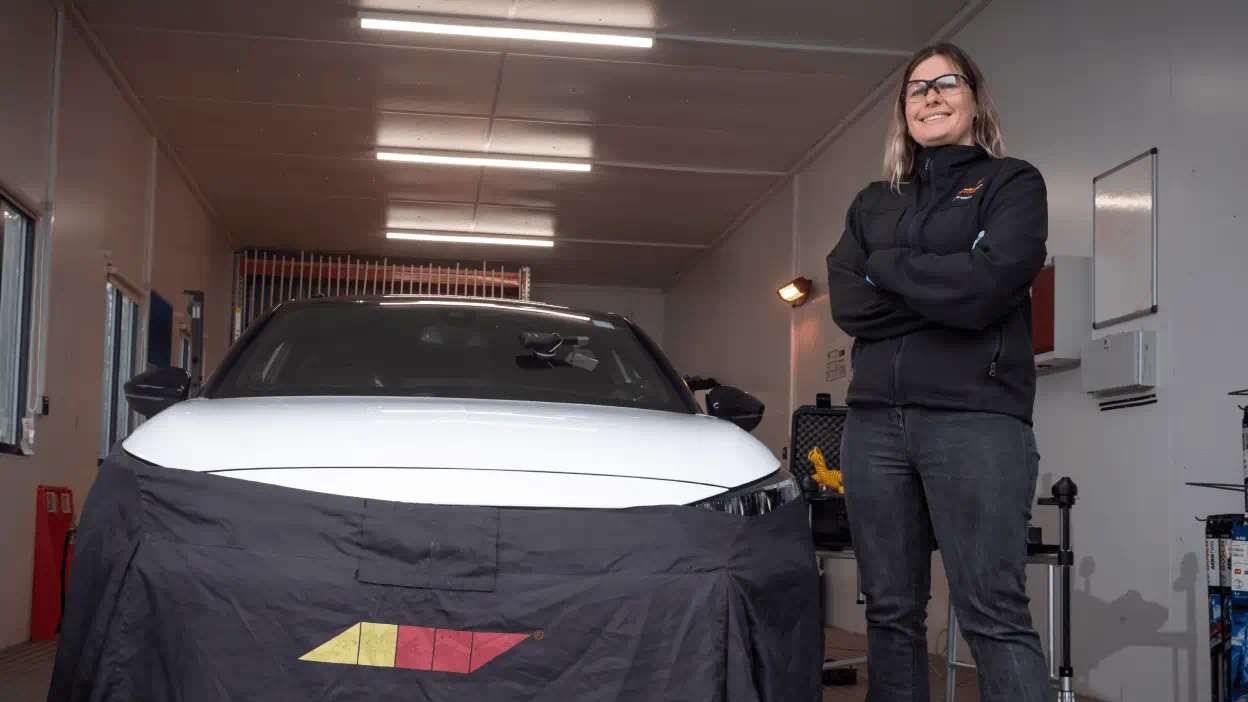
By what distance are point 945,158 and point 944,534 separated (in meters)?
0.70

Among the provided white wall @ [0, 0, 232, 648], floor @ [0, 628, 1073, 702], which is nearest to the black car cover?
floor @ [0, 628, 1073, 702]

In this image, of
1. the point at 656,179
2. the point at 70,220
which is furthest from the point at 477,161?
the point at 70,220

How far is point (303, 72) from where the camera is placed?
25.1 feet

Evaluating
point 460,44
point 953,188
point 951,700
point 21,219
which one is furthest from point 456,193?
point 953,188

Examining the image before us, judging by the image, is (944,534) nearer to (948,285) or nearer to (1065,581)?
(948,285)

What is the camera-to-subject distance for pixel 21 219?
624 cm

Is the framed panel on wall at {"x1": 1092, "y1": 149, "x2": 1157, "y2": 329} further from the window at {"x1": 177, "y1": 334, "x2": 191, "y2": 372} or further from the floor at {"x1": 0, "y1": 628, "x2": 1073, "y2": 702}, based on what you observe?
the window at {"x1": 177, "y1": 334, "x2": 191, "y2": 372}

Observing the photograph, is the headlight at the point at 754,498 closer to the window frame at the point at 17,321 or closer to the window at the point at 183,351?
the window frame at the point at 17,321

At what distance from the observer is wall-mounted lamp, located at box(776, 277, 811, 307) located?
912 cm

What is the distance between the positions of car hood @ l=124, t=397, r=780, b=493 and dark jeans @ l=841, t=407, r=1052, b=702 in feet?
0.71

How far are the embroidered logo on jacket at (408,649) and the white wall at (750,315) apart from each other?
790 centimetres

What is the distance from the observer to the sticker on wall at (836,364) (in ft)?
26.9

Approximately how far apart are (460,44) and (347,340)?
442 cm

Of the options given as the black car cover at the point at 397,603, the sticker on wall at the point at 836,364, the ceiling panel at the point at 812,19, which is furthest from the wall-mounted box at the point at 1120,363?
the sticker on wall at the point at 836,364
